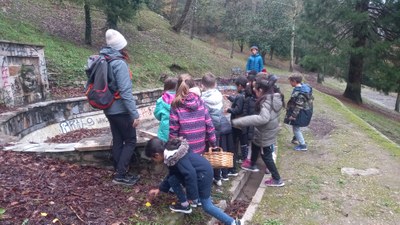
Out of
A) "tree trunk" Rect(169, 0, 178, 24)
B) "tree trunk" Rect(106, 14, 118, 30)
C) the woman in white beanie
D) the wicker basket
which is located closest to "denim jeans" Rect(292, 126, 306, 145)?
the wicker basket

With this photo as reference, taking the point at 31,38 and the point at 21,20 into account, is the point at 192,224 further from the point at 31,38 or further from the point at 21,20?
the point at 21,20

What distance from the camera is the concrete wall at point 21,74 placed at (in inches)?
294

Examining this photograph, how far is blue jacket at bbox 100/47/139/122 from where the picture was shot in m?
3.74

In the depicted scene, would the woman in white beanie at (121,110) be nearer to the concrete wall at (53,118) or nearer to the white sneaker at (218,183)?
the white sneaker at (218,183)

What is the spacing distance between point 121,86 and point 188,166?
1.13m

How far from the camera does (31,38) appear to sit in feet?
40.4

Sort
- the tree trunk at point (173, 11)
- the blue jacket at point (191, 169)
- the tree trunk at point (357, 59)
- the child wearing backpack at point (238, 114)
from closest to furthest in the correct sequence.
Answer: the blue jacket at point (191, 169), the child wearing backpack at point (238, 114), the tree trunk at point (357, 59), the tree trunk at point (173, 11)

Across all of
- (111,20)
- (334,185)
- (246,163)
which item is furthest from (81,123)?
(111,20)

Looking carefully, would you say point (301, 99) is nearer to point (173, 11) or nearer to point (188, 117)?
point (188, 117)

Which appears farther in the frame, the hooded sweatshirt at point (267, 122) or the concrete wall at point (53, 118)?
the concrete wall at point (53, 118)

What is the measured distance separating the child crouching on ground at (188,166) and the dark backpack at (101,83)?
710 mm

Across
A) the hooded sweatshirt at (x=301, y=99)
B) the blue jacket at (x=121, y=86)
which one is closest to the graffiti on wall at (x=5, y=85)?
the blue jacket at (x=121, y=86)

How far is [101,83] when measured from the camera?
12.1 ft

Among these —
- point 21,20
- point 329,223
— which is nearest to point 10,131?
point 329,223
